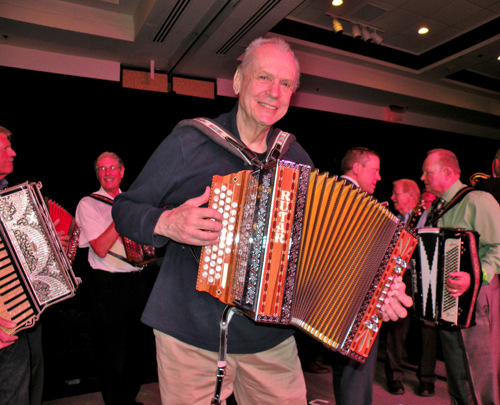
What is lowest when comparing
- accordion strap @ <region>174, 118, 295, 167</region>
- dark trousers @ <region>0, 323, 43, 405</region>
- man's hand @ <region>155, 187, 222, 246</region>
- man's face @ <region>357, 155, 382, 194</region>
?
dark trousers @ <region>0, 323, 43, 405</region>

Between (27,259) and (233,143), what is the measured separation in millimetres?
1154

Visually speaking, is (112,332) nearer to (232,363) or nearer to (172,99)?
(232,363)

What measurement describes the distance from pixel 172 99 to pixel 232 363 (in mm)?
4554

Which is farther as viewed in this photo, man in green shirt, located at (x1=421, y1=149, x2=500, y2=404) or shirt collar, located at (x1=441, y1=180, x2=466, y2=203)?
shirt collar, located at (x1=441, y1=180, x2=466, y2=203)

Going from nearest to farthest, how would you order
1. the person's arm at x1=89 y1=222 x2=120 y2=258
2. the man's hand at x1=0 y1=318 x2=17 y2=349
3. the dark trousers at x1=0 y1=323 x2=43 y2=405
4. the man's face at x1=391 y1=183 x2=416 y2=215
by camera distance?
the man's hand at x1=0 y1=318 x2=17 y2=349, the dark trousers at x1=0 y1=323 x2=43 y2=405, the person's arm at x1=89 y1=222 x2=120 y2=258, the man's face at x1=391 y1=183 x2=416 y2=215

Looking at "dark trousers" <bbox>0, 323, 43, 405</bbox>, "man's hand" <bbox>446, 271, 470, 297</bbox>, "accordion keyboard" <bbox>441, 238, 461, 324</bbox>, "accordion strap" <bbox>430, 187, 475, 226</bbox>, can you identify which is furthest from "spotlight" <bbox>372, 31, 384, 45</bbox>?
"dark trousers" <bbox>0, 323, 43, 405</bbox>

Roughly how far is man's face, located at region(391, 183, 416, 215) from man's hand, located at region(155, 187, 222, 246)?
Answer: 13.0 ft

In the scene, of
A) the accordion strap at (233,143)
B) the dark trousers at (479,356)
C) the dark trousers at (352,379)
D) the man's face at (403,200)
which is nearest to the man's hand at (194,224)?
the accordion strap at (233,143)

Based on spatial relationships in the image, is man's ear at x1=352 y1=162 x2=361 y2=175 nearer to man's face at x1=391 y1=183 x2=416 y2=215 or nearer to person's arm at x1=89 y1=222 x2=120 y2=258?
man's face at x1=391 y1=183 x2=416 y2=215

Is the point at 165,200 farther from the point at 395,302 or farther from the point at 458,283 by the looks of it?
the point at 458,283

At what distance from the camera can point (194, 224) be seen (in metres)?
1.01

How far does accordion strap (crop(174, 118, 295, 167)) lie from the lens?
1.26 m

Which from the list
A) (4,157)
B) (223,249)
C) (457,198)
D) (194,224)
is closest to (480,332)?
(457,198)

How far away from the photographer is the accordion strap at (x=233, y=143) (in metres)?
1.26
